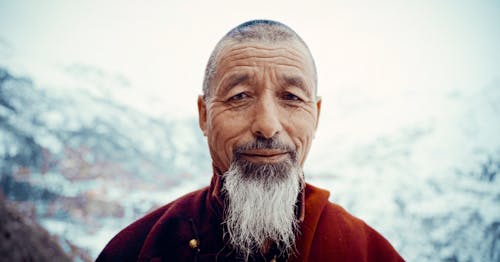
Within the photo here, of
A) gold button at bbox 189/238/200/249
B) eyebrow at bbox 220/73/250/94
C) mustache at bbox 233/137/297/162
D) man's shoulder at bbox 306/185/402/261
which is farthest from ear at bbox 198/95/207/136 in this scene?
man's shoulder at bbox 306/185/402/261

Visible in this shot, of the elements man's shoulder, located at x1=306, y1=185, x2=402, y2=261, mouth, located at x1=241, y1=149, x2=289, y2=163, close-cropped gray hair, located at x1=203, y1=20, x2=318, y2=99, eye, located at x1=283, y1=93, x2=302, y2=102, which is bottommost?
man's shoulder, located at x1=306, y1=185, x2=402, y2=261

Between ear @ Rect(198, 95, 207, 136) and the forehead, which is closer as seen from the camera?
the forehead

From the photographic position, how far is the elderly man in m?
1.48

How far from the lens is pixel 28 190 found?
308 inches

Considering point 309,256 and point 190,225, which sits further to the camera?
point 190,225

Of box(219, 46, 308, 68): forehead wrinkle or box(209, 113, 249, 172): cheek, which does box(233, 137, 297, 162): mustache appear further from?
box(219, 46, 308, 68): forehead wrinkle

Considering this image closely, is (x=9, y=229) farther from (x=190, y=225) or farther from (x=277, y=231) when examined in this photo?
(x=277, y=231)

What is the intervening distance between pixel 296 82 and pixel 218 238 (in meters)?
1.07

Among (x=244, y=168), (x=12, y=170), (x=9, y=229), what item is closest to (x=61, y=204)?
(x=12, y=170)

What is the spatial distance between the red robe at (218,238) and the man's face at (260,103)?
0.33 m

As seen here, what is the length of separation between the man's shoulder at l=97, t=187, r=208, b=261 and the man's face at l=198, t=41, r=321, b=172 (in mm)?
483

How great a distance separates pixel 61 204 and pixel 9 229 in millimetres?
7174

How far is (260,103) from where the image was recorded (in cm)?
147

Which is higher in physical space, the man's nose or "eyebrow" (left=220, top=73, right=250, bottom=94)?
"eyebrow" (left=220, top=73, right=250, bottom=94)
